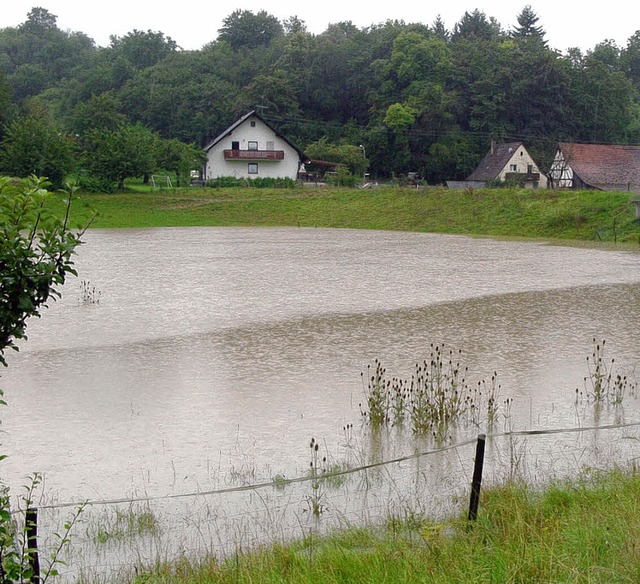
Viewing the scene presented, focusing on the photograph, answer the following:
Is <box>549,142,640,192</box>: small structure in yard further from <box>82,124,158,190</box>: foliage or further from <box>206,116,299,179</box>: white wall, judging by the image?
<box>82,124,158,190</box>: foliage

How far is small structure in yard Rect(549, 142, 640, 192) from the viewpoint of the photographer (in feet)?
181

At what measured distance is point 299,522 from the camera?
5.36 metres

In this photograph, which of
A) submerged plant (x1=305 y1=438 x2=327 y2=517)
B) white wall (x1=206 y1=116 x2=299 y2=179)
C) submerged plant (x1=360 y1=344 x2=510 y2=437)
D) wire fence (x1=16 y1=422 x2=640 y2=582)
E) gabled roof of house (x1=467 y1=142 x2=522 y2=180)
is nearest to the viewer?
wire fence (x1=16 y1=422 x2=640 y2=582)

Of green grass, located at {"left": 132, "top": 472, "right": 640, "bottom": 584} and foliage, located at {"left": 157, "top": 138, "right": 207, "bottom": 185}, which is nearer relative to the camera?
green grass, located at {"left": 132, "top": 472, "right": 640, "bottom": 584}

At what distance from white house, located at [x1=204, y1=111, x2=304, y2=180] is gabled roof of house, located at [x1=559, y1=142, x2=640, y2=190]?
1933cm

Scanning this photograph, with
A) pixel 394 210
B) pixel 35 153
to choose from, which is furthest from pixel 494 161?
pixel 35 153

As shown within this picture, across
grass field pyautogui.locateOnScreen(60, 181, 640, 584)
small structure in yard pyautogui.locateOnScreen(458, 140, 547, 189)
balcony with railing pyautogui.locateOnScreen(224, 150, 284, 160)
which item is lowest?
grass field pyautogui.locateOnScreen(60, 181, 640, 584)

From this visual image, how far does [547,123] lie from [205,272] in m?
51.8

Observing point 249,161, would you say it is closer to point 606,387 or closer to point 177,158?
point 177,158

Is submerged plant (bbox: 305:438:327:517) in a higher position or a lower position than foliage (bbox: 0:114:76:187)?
lower

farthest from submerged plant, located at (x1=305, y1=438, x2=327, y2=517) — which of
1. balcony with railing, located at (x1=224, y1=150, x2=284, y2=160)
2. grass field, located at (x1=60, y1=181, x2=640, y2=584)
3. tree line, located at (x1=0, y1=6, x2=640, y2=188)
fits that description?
balcony with railing, located at (x1=224, y1=150, x2=284, y2=160)

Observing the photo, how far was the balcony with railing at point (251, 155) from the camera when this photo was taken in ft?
200

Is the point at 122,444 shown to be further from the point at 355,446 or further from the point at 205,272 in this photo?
the point at 205,272

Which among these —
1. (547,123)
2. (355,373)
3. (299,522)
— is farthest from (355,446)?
(547,123)
